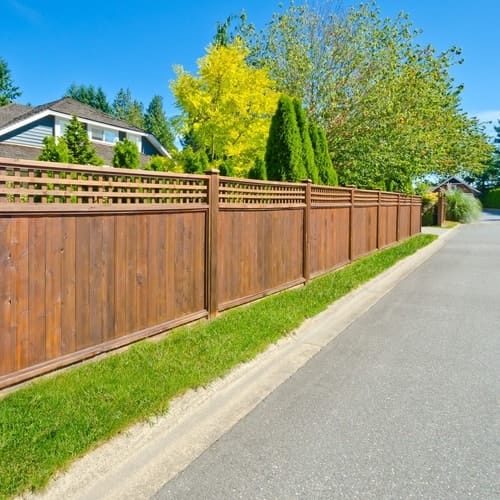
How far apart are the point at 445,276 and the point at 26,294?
27.6 ft

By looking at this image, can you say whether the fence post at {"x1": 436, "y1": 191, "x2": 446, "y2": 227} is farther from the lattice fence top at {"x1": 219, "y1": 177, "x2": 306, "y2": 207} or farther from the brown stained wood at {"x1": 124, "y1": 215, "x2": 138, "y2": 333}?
the brown stained wood at {"x1": 124, "y1": 215, "x2": 138, "y2": 333}

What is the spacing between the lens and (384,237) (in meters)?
13.5

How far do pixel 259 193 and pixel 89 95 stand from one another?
54176mm

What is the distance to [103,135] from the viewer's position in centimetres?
2050

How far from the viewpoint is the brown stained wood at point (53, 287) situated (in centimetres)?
337

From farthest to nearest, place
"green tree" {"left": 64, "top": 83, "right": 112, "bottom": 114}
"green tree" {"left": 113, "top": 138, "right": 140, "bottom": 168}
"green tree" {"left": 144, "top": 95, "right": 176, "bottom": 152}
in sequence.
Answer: "green tree" {"left": 144, "top": 95, "right": 176, "bottom": 152}
"green tree" {"left": 64, "top": 83, "right": 112, "bottom": 114}
"green tree" {"left": 113, "top": 138, "right": 140, "bottom": 168}

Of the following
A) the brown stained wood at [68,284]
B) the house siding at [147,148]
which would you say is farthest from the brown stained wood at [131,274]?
the house siding at [147,148]

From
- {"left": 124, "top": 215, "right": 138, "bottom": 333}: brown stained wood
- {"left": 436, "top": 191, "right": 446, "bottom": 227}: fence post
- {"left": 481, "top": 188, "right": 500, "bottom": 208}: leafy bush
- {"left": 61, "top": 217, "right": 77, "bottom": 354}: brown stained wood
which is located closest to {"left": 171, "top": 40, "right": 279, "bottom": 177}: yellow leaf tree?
{"left": 124, "top": 215, "right": 138, "bottom": 333}: brown stained wood

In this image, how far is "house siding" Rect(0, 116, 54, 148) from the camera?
55.0 feet

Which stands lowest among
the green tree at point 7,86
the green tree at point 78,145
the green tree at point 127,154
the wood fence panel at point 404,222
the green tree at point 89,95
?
the wood fence panel at point 404,222

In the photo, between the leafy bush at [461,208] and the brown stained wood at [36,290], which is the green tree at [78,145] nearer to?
the brown stained wood at [36,290]

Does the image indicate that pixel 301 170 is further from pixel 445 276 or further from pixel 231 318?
pixel 231 318

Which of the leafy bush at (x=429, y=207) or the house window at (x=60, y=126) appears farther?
the leafy bush at (x=429, y=207)

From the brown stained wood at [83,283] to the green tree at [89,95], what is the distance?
2146 inches
